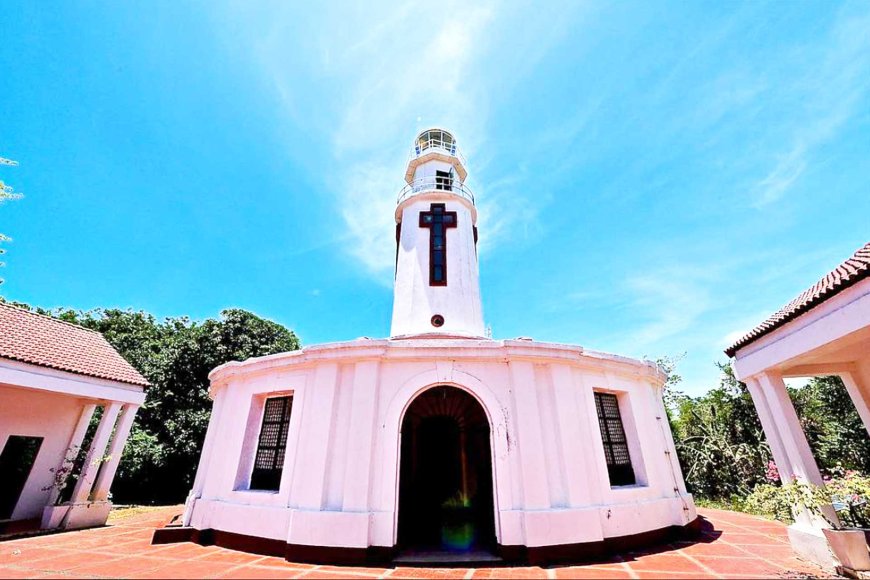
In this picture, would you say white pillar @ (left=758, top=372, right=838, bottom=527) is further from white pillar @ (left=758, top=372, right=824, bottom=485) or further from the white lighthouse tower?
the white lighthouse tower

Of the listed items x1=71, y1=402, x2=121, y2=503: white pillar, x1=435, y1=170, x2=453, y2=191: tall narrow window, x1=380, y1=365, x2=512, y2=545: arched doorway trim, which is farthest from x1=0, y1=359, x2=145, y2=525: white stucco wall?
x1=435, y1=170, x2=453, y2=191: tall narrow window

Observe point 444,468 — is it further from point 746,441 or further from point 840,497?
point 746,441

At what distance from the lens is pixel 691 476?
1622cm

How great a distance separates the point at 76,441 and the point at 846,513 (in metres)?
20.0

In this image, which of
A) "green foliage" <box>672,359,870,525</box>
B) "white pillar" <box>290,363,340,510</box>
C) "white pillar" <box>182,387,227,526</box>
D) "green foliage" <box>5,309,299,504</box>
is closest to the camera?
"white pillar" <box>290,363,340,510</box>

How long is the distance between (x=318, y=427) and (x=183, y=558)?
128 inches

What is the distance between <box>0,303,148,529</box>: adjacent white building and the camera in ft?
33.3

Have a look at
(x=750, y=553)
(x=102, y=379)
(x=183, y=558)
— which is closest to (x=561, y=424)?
(x=750, y=553)

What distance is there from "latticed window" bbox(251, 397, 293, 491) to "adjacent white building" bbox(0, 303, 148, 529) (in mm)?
6676

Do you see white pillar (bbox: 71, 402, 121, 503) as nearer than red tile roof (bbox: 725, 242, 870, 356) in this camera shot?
No

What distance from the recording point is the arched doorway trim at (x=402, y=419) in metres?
6.57

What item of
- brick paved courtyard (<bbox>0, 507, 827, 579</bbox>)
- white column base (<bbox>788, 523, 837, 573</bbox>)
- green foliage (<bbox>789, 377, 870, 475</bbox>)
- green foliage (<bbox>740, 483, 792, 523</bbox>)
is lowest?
brick paved courtyard (<bbox>0, 507, 827, 579</bbox>)

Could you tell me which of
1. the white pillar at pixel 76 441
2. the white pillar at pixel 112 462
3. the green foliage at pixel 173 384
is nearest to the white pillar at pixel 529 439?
the white pillar at pixel 112 462

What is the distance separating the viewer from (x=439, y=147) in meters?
15.2
